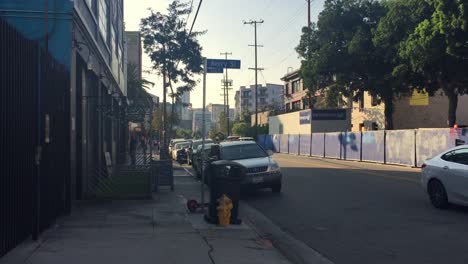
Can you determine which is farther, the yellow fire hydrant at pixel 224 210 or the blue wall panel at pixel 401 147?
the blue wall panel at pixel 401 147

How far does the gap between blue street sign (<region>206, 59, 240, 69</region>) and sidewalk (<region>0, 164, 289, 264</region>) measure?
3.16 metres

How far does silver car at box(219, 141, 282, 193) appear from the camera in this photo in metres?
15.5

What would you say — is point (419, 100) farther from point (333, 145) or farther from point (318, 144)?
point (333, 145)

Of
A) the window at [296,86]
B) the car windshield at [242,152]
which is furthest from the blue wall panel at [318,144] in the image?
the window at [296,86]

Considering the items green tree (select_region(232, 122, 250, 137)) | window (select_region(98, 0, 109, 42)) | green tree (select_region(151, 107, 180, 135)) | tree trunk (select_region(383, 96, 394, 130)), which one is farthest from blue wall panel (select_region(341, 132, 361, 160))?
green tree (select_region(232, 122, 250, 137))

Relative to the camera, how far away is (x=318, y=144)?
150 ft

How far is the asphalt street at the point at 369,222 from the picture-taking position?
8.01m

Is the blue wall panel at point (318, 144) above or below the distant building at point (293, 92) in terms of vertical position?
below

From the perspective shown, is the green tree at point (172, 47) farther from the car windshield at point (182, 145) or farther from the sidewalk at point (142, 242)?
the sidewalk at point (142, 242)

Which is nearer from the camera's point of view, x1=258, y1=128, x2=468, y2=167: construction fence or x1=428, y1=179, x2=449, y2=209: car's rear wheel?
x1=428, y1=179, x2=449, y2=209: car's rear wheel

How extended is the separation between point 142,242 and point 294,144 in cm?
4594

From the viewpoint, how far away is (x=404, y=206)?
1286cm

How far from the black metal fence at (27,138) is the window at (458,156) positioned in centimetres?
807

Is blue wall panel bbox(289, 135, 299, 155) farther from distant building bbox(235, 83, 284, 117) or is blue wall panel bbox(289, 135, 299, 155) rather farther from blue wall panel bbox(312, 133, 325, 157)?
distant building bbox(235, 83, 284, 117)
